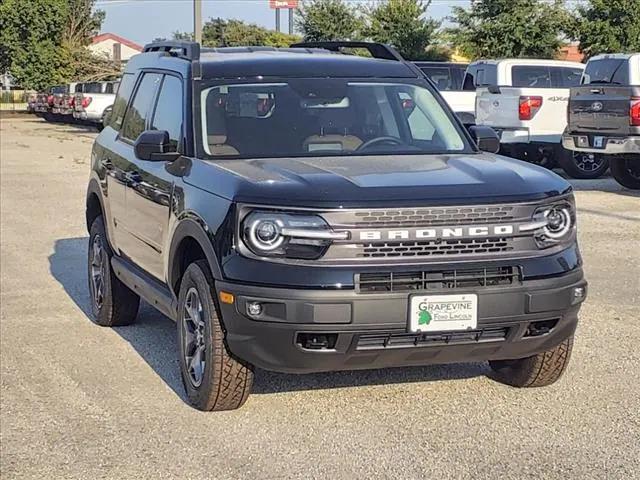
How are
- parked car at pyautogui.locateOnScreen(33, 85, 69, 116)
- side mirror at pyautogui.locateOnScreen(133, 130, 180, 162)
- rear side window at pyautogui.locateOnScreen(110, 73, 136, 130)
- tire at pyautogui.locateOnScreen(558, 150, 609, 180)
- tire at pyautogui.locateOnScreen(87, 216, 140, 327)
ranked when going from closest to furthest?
side mirror at pyautogui.locateOnScreen(133, 130, 180, 162) → tire at pyautogui.locateOnScreen(87, 216, 140, 327) → rear side window at pyautogui.locateOnScreen(110, 73, 136, 130) → tire at pyautogui.locateOnScreen(558, 150, 609, 180) → parked car at pyautogui.locateOnScreen(33, 85, 69, 116)

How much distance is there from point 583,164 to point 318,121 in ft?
39.9

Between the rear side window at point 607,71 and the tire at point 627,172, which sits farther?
the tire at point 627,172

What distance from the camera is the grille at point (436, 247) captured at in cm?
486

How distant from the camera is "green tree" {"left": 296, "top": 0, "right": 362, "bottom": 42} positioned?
1566 inches

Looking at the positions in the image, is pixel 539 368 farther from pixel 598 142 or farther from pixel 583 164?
pixel 583 164

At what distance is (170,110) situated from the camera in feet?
21.3

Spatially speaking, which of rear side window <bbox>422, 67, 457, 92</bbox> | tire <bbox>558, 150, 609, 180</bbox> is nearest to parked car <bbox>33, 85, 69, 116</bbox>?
rear side window <bbox>422, 67, 457, 92</bbox>

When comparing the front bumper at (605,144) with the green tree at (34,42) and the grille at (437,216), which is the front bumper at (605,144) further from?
the green tree at (34,42)

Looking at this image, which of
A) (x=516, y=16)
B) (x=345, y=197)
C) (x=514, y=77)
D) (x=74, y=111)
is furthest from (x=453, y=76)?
(x=74, y=111)

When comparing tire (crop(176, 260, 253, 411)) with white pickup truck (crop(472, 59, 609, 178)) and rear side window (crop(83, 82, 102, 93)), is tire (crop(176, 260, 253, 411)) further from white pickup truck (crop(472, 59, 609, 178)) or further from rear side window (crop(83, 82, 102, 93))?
rear side window (crop(83, 82, 102, 93))

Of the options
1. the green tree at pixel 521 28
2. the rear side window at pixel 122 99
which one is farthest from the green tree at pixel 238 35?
the rear side window at pixel 122 99

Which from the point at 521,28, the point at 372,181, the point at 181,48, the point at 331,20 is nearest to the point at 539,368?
the point at 372,181

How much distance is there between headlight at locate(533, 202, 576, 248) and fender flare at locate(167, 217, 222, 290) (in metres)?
1.56

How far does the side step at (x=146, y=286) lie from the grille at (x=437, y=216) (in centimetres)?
150
